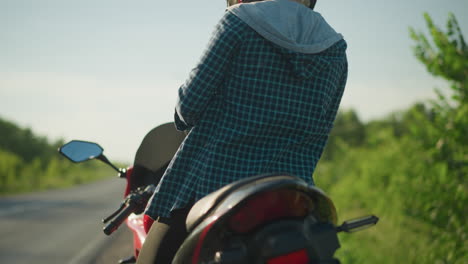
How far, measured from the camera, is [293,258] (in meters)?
1.36

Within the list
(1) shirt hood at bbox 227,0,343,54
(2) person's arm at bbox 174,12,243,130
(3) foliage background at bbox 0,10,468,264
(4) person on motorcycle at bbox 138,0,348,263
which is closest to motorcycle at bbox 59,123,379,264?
(4) person on motorcycle at bbox 138,0,348,263

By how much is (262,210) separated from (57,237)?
8642 millimetres

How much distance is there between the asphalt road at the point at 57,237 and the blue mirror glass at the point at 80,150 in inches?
149

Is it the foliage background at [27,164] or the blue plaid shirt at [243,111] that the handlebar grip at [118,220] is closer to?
the blue plaid shirt at [243,111]

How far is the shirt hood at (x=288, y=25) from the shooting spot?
65.1 inches

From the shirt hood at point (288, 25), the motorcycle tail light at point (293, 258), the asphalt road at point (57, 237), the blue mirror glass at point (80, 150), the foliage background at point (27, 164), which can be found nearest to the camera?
the motorcycle tail light at point (293, 258)

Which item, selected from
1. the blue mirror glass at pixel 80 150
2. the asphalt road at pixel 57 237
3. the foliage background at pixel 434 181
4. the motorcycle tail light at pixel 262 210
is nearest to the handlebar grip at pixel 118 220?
the blue mirror glass at pixel 80 150

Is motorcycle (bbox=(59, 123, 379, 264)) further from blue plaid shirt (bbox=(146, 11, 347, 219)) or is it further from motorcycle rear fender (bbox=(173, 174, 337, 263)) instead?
blue plaid shirt (bbox=(146, 11, 347, 219))

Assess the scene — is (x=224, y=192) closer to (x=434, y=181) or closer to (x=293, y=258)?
(x=293, y=258)

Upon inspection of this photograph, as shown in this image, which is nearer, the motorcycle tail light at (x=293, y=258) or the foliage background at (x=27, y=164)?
the motorcycle tail light at (x=293, y=258)

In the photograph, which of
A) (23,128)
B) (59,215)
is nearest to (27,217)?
(59,215)

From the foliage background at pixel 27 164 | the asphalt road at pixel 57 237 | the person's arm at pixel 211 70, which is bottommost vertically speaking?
the foliage background at pixel 27 164

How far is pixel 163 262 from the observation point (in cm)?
181

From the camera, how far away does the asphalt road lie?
22.8ft
